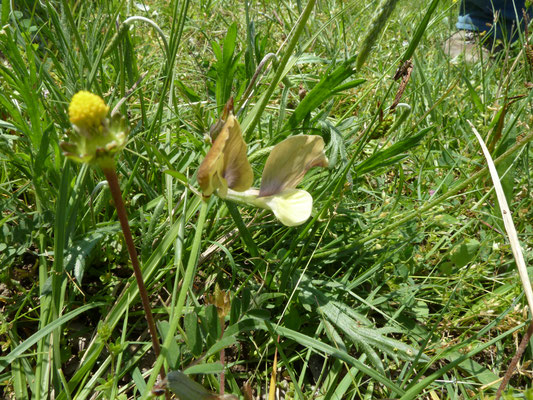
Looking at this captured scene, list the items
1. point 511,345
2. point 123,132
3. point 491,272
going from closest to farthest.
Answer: point 123,132 < point 511,345 < point 491,272

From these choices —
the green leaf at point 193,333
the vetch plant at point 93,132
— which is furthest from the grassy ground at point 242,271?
the vetch plant at point 93,132

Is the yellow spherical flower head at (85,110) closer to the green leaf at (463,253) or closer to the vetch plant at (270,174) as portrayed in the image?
the vetch plant at (270,174)

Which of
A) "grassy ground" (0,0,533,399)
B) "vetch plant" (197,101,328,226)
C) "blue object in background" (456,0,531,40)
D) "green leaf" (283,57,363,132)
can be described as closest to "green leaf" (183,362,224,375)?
"grassy ground" (0,0,533,399)

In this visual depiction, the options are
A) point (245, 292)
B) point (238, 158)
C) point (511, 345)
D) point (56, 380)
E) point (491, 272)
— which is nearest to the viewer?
point (238, 158)

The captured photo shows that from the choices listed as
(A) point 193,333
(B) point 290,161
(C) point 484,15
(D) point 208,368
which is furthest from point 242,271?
(C) point 484,15

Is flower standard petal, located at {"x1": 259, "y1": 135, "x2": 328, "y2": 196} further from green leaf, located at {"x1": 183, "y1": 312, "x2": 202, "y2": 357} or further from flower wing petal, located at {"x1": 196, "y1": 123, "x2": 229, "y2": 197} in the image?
green leaf, located at {"x1": 183, "y1": 312, "x2": 202, "y2": 357}

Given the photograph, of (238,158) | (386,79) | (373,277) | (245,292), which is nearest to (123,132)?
(238,158)

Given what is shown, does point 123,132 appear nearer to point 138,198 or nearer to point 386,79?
point 138,198
